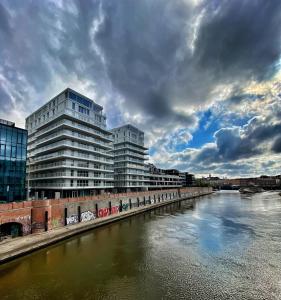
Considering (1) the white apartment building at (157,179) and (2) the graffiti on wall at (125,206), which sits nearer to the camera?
(2) the graffiti on wall at (125,206)

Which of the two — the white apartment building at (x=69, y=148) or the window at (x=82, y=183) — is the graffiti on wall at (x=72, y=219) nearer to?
the white apartment building at (x=69, y=148)

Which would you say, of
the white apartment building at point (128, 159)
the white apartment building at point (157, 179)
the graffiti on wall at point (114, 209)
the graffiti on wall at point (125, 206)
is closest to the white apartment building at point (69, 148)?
the graffiti on wall at point (125, 206)

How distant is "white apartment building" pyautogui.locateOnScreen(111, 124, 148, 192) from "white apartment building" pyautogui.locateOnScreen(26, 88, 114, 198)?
15.3m

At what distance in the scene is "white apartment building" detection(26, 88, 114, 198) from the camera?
57250mm

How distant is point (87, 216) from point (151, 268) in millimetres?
25063

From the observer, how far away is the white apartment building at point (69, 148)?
57250 mm

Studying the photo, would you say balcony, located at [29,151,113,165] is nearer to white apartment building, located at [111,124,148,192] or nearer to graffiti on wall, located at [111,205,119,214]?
graffiti on wall, located at [111,205,119,214]

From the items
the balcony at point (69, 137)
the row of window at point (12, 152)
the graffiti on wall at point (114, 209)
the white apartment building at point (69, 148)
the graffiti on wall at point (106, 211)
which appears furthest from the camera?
the white apartment building at point (69, 148)

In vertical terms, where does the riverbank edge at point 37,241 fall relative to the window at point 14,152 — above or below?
below

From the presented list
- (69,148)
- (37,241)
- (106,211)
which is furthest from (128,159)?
(37,241)

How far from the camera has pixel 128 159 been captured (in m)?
89.7

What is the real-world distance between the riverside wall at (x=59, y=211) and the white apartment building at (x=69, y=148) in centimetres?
Result: 1139

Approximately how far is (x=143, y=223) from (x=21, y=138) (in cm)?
3375

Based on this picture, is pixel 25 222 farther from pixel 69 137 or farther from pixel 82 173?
pixel 69 137
